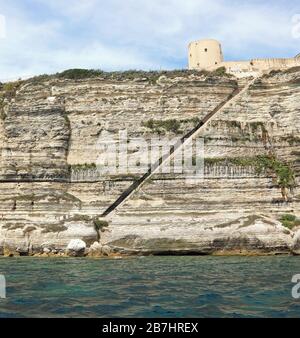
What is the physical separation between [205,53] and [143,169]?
15.0 m

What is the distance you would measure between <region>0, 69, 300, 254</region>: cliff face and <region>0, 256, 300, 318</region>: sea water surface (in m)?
6.81

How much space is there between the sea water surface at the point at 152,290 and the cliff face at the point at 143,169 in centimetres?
681

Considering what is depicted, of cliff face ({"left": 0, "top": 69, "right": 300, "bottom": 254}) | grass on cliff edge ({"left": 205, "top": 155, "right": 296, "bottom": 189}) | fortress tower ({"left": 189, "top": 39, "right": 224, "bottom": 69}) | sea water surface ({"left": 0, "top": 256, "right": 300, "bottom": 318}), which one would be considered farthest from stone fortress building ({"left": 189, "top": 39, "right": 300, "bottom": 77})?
sea water surface ({"left": 0, "top": 256, "right": 300, "bottom": 318})

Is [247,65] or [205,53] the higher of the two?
[205,53]

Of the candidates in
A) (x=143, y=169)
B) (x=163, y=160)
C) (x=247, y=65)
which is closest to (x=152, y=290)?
(x=143, y=169)

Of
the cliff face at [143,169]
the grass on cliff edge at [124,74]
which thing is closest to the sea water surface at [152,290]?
the cliff face at [143,169]

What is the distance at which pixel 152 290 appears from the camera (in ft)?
46.8

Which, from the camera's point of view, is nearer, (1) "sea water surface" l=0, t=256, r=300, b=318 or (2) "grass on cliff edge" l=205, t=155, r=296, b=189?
(1) "sea water surface" l=0, t=256, r=300, b=318

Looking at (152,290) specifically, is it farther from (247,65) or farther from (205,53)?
(205,53)

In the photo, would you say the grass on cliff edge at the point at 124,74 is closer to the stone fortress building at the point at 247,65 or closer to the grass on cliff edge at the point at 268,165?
the stone fortress building at the point at 247,65

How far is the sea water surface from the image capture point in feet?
36.7

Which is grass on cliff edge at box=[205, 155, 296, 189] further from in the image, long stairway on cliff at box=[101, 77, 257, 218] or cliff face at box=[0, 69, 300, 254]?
long stairway on cliff at box=[101, 77, 257, 218]
